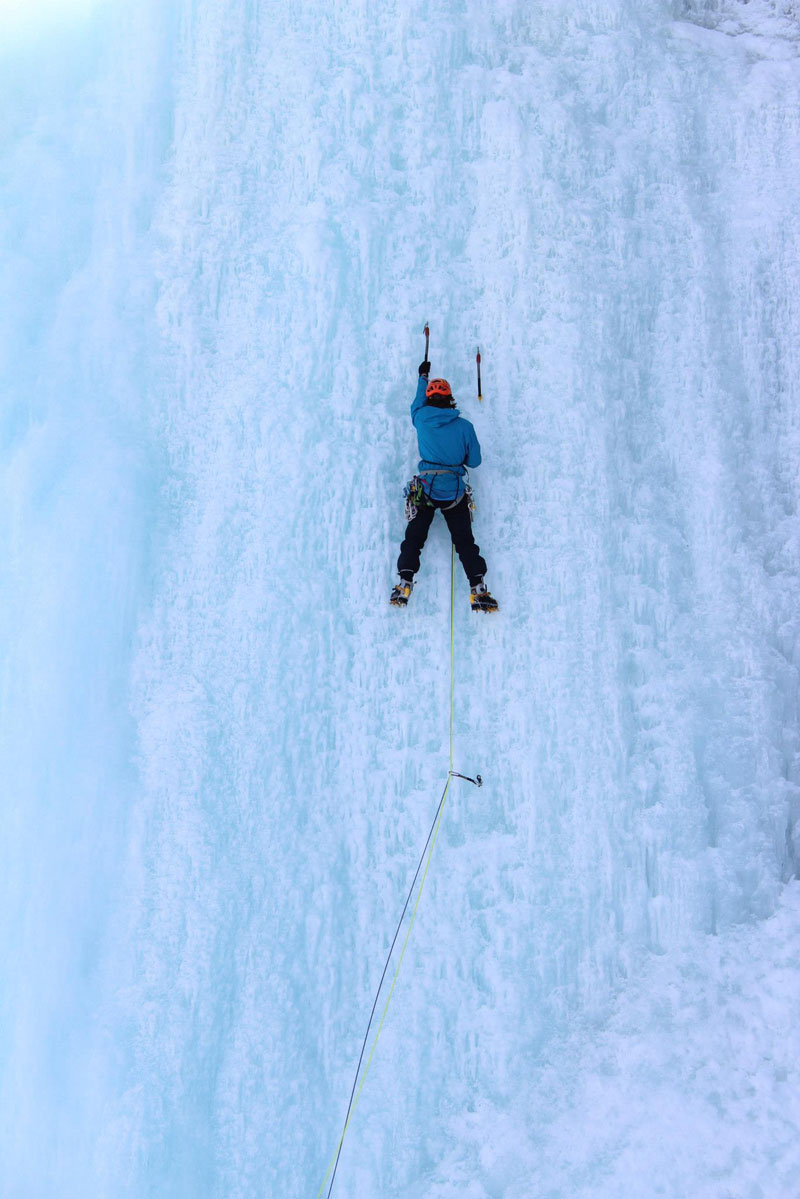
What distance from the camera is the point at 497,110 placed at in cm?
554

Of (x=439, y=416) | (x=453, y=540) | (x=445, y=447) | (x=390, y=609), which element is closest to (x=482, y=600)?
(x=453, y=540)

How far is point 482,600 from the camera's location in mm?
4855

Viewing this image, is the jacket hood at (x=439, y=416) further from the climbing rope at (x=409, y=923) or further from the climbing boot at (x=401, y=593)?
the climbing boot at (x=401, y=593)

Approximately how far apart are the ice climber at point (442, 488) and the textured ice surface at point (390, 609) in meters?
0.25

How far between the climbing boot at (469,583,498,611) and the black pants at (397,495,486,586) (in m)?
0.04

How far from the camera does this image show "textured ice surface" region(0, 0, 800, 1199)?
4.59 metres

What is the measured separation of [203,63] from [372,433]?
2646 mm

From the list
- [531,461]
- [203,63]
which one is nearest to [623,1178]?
[531,461]

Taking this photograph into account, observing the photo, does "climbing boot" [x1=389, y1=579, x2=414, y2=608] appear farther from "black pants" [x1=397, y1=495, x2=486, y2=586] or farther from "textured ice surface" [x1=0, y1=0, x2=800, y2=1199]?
"textured ice surface" [x1=0, y1=0, x2=800, y2=1199]

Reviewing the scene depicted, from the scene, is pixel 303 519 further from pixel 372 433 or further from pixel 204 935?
pixel 204 935

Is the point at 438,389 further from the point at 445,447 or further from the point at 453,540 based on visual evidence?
the point at 453,540

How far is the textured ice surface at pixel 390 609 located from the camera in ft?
15.1

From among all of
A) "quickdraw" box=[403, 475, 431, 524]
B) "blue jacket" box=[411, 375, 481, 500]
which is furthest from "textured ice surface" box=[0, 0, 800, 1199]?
"blue jacket" box=[411, 375, 481, 500]

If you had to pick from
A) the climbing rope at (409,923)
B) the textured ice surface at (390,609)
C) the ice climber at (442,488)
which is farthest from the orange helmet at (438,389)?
the climbing rope at (409,923)
